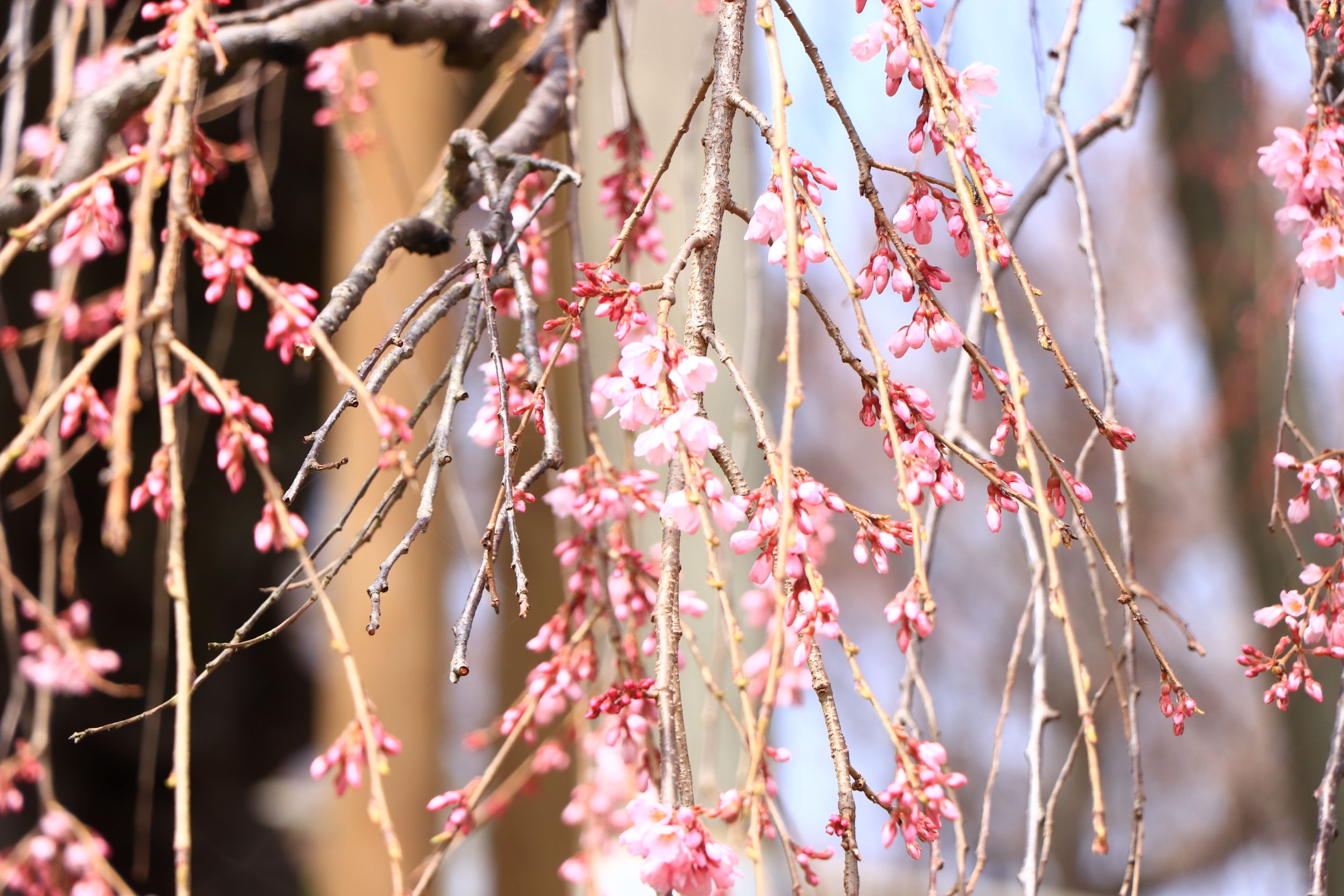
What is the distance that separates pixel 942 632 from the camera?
5.47 feet

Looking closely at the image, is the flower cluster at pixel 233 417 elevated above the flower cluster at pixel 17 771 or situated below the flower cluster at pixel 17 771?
above

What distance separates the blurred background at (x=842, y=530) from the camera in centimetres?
131

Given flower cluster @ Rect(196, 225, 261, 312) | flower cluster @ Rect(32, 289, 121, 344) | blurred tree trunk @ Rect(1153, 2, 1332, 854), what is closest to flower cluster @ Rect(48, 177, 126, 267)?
flower cluster @ Rect(196, 225, 261, 312)

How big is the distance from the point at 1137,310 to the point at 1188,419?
0.19m

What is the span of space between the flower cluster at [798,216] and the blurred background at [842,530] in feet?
2.38

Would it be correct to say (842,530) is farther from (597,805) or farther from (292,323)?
(292,323)

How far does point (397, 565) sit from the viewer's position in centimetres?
133

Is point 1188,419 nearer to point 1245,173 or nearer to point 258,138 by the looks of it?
point 1245,173

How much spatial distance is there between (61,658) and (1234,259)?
164cm

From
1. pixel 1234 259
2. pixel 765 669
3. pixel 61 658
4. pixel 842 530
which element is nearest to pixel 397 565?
pixel 61 658

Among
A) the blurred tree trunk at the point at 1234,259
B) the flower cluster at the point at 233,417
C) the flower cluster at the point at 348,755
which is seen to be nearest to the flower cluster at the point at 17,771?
the flower cluster at the point at 348,755

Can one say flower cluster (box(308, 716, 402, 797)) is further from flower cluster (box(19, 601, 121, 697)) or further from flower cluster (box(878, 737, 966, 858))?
flower cluster (box(19, 601, 121, 697))

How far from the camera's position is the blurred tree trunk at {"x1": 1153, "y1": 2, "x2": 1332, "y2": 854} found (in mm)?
1243

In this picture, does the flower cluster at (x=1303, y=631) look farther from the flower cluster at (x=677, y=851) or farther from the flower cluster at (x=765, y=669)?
the flower cluster at (x=765, y=669)
